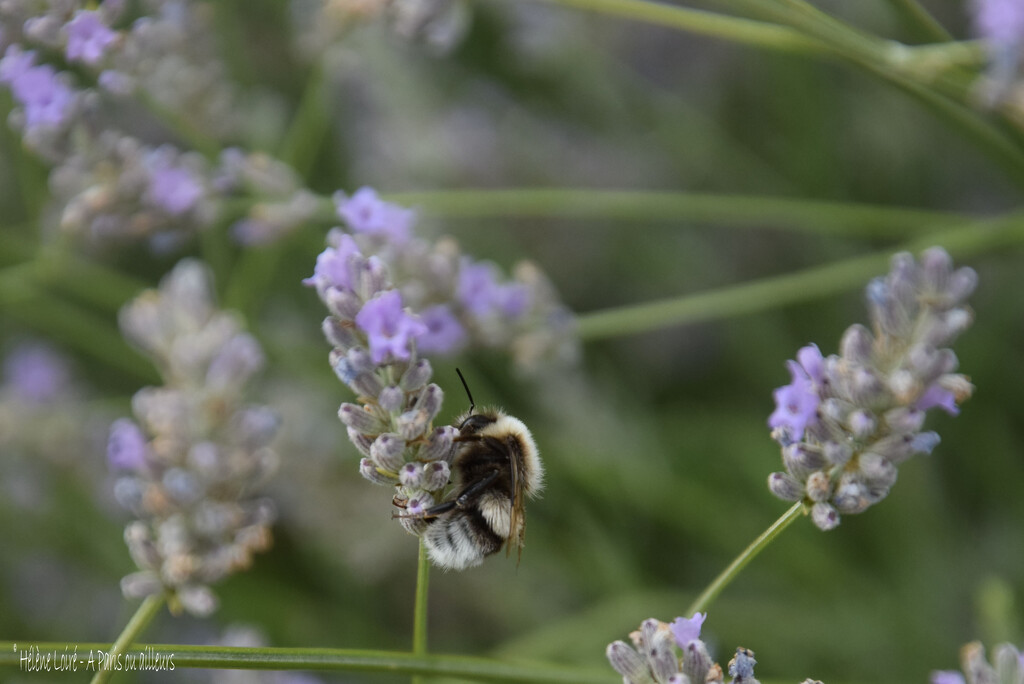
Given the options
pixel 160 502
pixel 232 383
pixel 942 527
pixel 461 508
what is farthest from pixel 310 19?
pixel 942 527

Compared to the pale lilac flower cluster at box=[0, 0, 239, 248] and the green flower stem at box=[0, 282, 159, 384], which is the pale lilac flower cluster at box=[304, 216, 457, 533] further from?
the green flower stem at box=[0, 282, 159, 384]

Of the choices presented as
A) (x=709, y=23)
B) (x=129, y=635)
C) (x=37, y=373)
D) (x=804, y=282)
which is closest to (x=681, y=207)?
(x=804, y=282)

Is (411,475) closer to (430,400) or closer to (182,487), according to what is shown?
(430,400)

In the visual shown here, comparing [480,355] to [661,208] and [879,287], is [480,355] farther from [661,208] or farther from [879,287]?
[879,287]

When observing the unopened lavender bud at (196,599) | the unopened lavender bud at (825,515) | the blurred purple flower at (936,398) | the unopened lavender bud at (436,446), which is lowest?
the unopened lavender bud at (196,599)

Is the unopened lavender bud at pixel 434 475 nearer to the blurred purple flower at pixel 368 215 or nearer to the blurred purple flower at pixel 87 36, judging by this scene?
the blurred purple flower at pixel 368 215

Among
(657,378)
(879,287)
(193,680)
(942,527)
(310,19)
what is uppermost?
(879,287)

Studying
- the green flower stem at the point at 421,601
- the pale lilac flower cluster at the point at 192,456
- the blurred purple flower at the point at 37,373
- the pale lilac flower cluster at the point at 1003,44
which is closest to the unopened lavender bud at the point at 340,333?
the green flower stem at the point at 421,601
